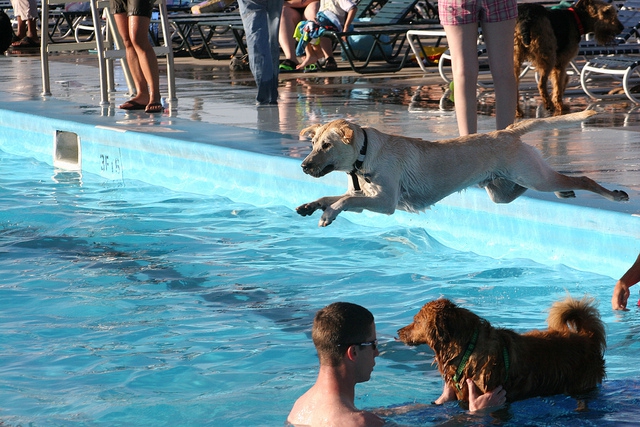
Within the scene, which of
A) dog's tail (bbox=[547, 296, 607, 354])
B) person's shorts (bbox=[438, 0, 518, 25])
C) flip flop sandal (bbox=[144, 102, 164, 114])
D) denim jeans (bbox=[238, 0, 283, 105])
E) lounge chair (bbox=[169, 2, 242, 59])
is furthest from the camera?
lounge chair (bbox=[169, 2, 242, 59])

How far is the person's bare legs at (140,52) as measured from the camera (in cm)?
971

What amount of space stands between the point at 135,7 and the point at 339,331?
6.88m

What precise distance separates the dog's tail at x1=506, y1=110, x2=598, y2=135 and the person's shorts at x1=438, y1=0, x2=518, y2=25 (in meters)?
1.31

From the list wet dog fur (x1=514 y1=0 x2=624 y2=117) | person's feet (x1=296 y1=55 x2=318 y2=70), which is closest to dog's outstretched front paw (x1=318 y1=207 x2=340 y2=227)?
wet dog fur (x1=514 y1=0 x2=624 y2=117)

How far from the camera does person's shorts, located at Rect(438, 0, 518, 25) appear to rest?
628 cm

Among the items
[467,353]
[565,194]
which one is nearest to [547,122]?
[565,194]

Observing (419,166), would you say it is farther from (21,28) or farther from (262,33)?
Result: (21,28)

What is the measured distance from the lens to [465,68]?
6422 mm

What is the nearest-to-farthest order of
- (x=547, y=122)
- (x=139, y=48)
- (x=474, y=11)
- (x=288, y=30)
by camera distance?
1. (x=547, y=122)
2. (x=474, y=11)
3. (x=139, y=48)
4. (x=288, y=30)

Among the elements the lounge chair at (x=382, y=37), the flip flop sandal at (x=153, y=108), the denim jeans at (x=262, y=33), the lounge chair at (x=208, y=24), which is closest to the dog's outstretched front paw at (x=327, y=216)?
the denim jeans at (x=262, y=33)

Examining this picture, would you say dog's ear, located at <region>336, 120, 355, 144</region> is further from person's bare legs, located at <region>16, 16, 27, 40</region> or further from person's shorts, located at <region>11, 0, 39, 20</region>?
person's bare legs, located at <region>16, 16, 27, 40</region>

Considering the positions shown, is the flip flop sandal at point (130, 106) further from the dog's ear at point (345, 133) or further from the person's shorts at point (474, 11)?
the dog's ear at point (345, 133)

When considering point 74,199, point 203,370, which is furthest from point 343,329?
point 74,199

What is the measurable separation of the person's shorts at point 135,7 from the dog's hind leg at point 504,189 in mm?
5391
